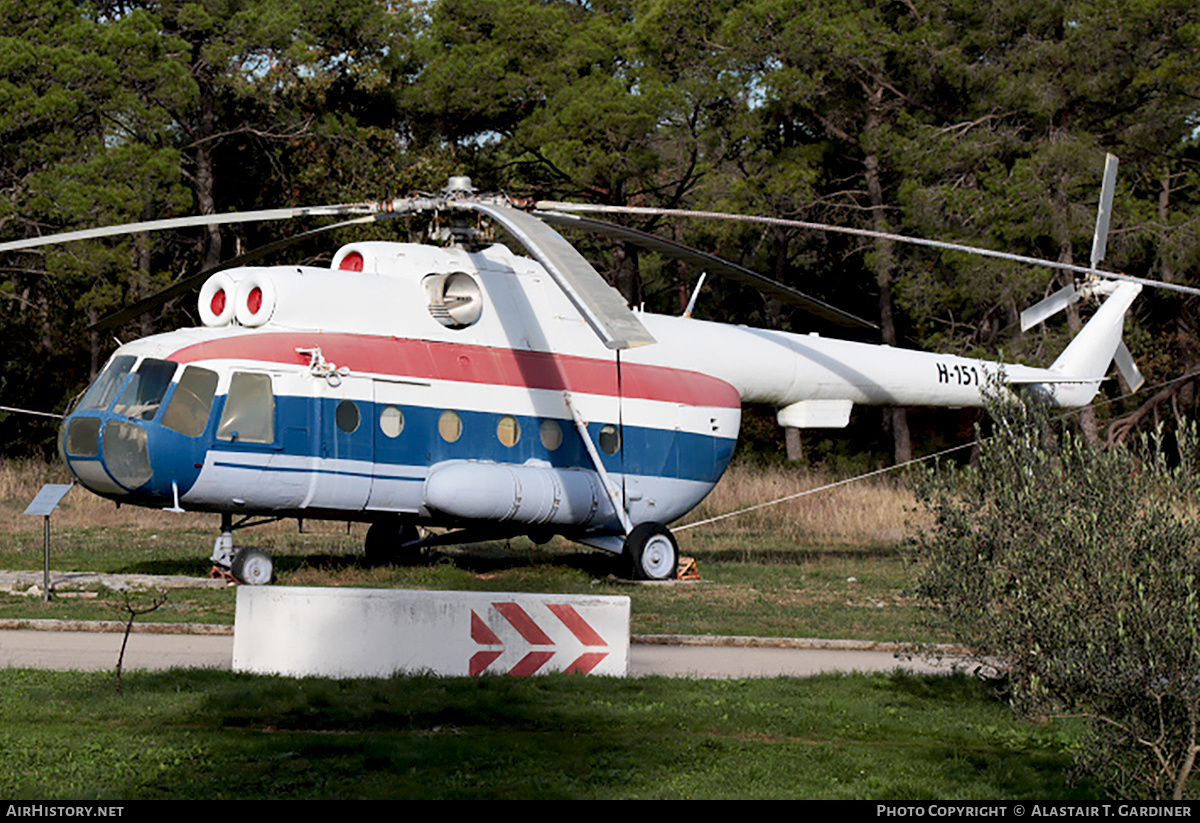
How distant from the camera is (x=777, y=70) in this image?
43281 mm

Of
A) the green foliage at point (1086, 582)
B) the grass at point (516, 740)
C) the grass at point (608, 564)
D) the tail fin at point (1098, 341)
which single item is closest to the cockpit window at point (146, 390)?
the grass at point (608, 564)

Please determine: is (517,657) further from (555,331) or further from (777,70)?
(777,70)

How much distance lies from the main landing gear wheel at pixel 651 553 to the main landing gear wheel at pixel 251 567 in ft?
16.8

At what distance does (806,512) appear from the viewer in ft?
107

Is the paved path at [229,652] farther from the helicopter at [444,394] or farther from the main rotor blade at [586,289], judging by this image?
the main rotor blade at [586,289]

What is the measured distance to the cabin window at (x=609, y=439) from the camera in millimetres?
19938

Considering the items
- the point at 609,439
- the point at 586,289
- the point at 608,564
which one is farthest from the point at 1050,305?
the point at 586,289

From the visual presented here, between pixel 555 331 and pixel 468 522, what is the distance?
9.90ft

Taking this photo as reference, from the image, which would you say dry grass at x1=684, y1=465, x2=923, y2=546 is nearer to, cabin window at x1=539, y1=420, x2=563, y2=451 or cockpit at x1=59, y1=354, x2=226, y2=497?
cabin window at x1=539, y1=420, x2=563, y2=451

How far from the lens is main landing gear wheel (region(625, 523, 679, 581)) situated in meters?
19.7

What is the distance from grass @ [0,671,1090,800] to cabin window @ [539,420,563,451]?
315 inches

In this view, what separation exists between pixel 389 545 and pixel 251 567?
3811mm

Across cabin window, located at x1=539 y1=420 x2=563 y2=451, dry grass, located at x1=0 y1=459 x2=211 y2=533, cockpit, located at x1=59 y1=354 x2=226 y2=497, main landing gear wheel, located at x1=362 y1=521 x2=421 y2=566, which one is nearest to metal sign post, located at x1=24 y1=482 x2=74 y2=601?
cockpit, located at x1=59 y1=354 x2=226 y2=497

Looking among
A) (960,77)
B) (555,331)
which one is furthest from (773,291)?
(960,77)
